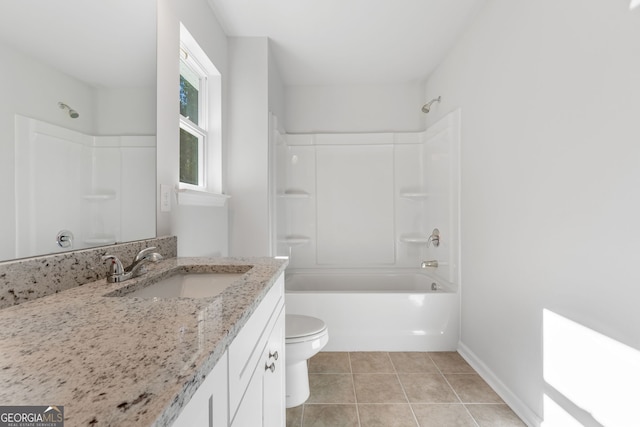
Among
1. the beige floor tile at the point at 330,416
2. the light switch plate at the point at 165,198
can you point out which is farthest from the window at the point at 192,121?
Result: the beige floor tile at the point at 330,416

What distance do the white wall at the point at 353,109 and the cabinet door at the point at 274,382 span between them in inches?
99.2

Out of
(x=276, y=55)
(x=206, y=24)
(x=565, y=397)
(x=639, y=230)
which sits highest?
(x=276, y=55)

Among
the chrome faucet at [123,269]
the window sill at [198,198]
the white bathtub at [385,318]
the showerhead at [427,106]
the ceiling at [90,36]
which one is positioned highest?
the showerhead at [427,106]

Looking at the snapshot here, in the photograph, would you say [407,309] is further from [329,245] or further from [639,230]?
[639,230]

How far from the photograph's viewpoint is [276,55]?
8.89 ft

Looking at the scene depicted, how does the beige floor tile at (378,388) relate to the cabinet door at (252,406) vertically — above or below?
below

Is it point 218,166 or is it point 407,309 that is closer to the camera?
point 218,166

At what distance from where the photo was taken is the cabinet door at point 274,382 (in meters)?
0.98

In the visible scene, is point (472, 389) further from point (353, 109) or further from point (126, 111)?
point (353, 109)

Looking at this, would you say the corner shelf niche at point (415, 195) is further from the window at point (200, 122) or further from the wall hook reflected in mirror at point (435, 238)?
the window at point (200, 122)

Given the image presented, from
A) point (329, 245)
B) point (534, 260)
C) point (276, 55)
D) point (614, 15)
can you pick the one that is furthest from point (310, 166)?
point (614, 15)

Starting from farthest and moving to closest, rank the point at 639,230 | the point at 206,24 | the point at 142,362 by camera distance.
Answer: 1. the point at 206,24
2. the point at 639,230
3. the point at 142,362

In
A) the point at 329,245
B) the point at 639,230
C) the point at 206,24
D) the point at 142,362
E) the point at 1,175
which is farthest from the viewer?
the point at 329,245

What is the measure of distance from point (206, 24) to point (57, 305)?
1892 millimetres
